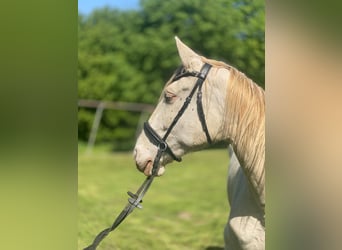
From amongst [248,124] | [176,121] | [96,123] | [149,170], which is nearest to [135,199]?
[149,170]

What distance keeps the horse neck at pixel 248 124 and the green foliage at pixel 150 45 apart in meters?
0.11

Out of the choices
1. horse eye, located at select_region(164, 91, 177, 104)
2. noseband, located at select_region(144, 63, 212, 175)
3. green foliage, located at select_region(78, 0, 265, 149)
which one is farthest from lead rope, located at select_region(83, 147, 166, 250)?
green foliage, located at select_region(78, 0, 265, 149)

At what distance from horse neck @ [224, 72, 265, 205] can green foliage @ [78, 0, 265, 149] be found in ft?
0.35

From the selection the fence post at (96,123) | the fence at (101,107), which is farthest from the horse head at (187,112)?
the fence post at (96,123)

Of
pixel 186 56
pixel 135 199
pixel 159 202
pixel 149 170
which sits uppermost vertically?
pixel 186 56

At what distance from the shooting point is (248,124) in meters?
1.12

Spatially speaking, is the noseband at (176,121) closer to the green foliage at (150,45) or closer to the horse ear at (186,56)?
the horse ear at (186,56)

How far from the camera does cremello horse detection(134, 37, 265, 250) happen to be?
1.11m

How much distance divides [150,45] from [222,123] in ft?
1.77

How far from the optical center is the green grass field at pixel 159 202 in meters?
1.43

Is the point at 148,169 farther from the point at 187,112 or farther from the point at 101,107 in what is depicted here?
the point at 101,107

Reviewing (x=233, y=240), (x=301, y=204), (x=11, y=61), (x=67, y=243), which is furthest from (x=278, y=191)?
(x=11, y=61)

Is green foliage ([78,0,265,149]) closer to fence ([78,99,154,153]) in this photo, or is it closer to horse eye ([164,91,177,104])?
fence ([78,99,154,153])

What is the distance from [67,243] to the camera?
4.23ft
